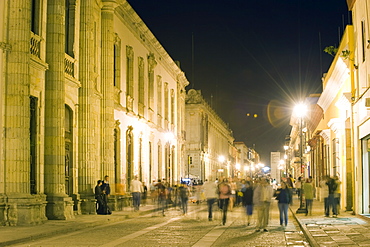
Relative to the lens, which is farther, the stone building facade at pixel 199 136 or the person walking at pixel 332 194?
the stone building facade at pixel 199 136

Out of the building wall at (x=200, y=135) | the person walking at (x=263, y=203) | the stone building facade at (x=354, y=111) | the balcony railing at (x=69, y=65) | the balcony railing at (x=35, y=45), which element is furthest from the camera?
the building wall at (x=200, y=135)

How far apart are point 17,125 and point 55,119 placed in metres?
3.42

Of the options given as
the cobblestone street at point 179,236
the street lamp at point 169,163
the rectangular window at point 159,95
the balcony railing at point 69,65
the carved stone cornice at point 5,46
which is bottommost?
the cobblestone street at point 179,236

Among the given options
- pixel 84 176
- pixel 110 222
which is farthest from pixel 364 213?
pixel 84 176

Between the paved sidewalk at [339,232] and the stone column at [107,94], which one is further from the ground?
the stone column at [107,94]

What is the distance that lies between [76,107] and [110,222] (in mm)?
5955

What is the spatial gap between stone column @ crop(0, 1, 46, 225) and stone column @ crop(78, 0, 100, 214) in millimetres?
6633

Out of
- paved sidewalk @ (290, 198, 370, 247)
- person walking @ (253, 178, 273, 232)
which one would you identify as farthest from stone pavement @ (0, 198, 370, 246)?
person walking @ (253, 178, 273, 232)

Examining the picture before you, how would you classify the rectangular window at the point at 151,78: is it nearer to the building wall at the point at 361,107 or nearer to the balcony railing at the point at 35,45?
the balcony railing at the point at 35,45

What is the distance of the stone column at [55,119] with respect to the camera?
74.6 ft

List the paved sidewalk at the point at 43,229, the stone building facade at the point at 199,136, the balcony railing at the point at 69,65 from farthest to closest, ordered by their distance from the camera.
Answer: the stone building facade at the point at 199,136
the balcony railing at the point at 69,65
the paved sidewalk at the point at 43,229

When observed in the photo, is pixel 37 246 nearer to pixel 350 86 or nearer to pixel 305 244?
pixel 305 244

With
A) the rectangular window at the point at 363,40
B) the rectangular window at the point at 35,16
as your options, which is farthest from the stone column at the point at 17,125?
the rectangular window at the point at 363,40

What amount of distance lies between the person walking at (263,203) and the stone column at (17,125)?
7.40 meters
